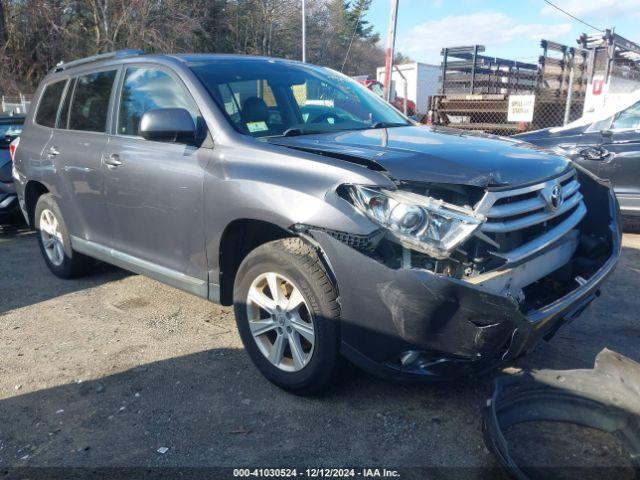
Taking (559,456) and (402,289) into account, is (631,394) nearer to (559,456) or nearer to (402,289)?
(559,456)

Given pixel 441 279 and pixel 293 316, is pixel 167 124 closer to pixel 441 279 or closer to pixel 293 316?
pixel 293 316

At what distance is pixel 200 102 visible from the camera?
349 cm

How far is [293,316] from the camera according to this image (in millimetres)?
3010

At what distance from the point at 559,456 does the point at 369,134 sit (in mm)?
2040

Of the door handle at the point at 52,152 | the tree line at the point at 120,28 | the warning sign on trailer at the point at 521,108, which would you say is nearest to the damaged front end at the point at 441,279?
the door handle at the point at 52,152

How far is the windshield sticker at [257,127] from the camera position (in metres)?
3.41

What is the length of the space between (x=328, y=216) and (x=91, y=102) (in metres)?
2.90

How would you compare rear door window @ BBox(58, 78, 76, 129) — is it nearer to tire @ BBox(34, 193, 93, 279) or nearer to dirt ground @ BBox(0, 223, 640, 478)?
tire @ BBox(34, 193, 93, 279)

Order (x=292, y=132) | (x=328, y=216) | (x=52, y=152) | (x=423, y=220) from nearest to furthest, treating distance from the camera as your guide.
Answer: (x=423, y=220)
(x=328, y=216)
(x=292, y=132)
(x=52, y=152)

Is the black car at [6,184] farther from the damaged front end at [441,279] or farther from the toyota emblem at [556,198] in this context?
the toyota emblem at [556,198]

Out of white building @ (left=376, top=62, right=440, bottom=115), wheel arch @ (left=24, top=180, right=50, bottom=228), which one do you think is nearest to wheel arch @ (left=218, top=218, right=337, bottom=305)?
wheel arch @ (left=24, top=180, right=50, bottom=228)

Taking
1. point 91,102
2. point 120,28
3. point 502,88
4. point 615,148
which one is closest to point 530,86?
point 502,88

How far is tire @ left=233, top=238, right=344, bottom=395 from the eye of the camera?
2773 mm

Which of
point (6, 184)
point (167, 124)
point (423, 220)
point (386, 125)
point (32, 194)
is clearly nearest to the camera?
point (423, 220)
